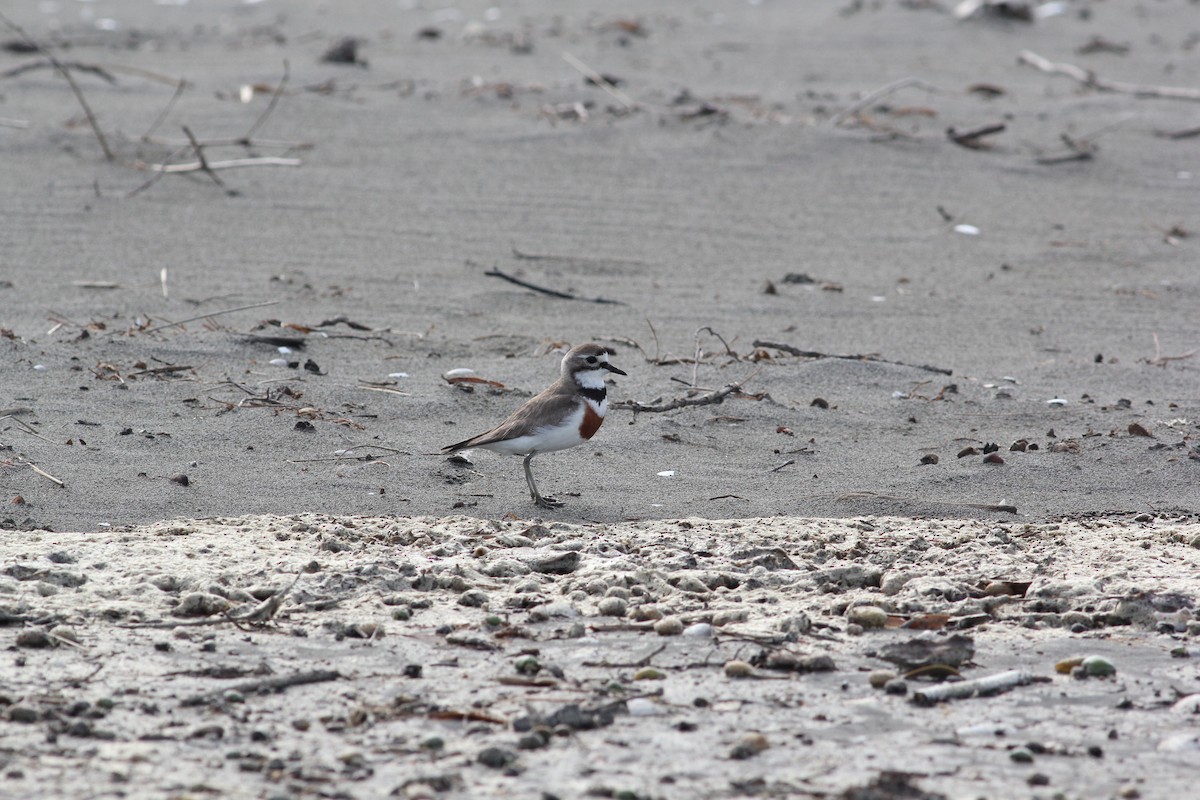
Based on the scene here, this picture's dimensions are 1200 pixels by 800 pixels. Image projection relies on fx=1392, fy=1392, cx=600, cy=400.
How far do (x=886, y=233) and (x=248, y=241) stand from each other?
425 cm

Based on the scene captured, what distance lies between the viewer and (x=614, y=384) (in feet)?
22.9

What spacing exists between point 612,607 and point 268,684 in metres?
1.08

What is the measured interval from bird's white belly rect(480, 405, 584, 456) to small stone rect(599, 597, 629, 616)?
5.17 feet

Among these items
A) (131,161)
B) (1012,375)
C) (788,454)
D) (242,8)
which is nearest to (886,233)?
(1012,375)

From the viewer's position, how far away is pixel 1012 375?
23.9 feet

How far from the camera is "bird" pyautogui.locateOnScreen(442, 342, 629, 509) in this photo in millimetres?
5691

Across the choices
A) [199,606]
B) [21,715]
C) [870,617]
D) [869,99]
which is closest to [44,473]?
[199,606]

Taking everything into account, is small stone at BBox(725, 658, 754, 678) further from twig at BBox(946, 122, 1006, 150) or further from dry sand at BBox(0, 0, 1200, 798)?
twig at BBox(946, 122, 1006, 150)

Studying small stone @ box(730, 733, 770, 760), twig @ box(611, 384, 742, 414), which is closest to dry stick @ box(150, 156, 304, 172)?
twig @ box(611, 384, 742, 414)

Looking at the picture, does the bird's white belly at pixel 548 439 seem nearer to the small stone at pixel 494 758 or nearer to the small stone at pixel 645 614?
the small stone at pixel 645 614

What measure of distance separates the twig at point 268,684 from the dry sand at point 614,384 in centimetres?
3

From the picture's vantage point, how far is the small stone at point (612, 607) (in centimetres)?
418

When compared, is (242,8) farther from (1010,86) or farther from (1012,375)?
(1012,375)

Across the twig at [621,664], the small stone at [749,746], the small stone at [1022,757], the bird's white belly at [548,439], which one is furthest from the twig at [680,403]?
the small stone at [1022,757]
